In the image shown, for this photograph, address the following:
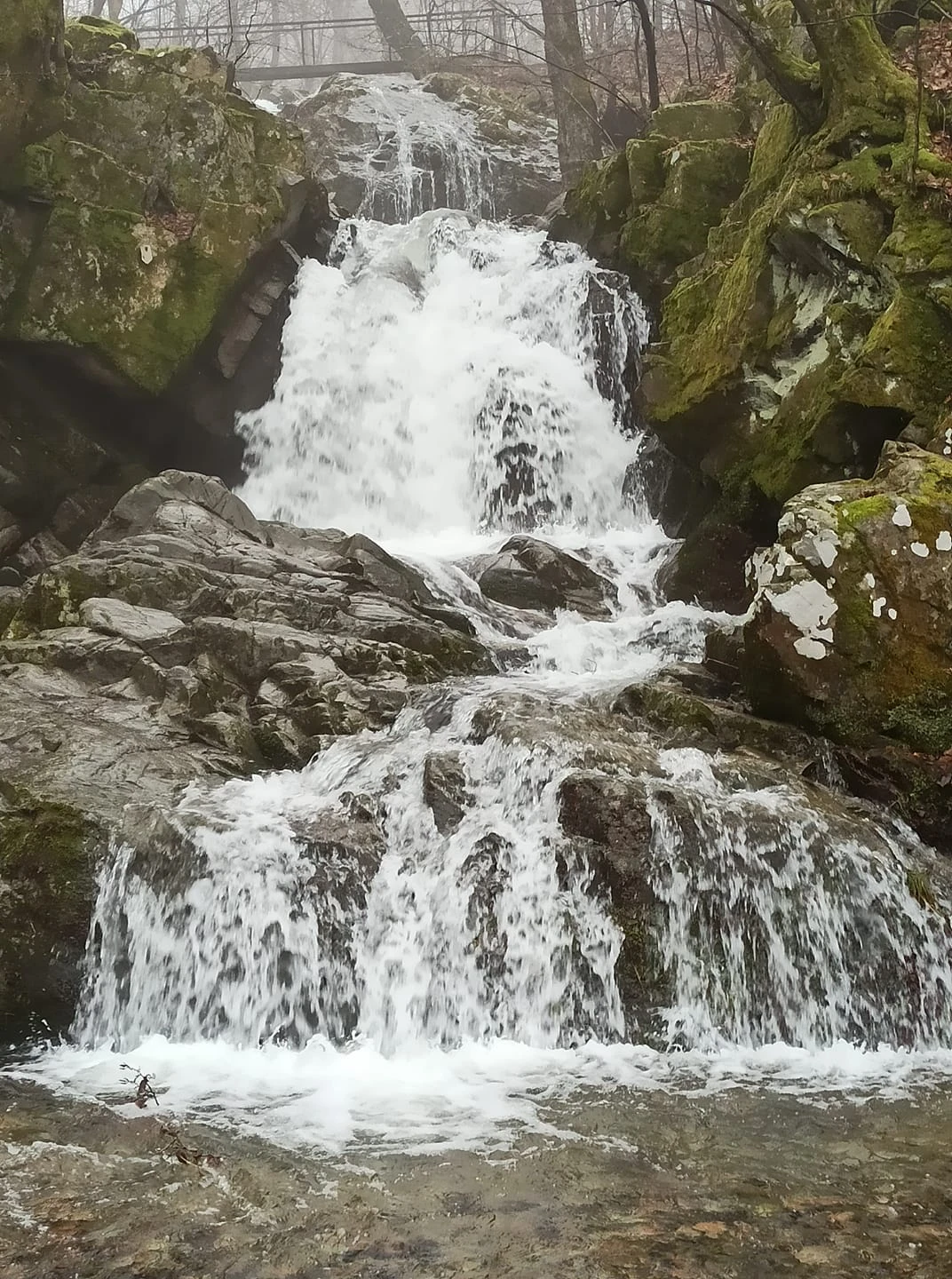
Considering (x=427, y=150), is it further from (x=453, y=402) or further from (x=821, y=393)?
(x=821, y=393)

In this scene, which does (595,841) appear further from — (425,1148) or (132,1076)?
(132,1076)

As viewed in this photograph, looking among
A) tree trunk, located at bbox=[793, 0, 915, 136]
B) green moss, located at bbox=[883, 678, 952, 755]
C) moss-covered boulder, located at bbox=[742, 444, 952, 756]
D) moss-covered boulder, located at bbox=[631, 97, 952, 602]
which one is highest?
tree trunk, located at bbox=[793, 0, 915, 136]

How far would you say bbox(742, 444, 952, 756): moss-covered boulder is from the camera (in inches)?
272

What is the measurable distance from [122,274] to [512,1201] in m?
13.7

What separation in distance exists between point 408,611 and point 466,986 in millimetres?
4607

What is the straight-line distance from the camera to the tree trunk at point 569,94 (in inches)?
763

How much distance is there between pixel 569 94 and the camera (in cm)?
1959

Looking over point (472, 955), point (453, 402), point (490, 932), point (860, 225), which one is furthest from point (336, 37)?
point (472, 955)

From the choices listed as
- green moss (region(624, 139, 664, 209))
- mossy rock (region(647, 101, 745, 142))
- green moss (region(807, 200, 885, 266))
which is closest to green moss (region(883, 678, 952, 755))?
green moss (region(807, 200, 885, 266))

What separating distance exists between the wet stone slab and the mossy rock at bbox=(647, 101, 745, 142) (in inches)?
640

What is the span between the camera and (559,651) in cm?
972

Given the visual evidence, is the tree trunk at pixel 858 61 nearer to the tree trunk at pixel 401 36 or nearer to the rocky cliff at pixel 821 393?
the rocky cliff at pixel 821 393

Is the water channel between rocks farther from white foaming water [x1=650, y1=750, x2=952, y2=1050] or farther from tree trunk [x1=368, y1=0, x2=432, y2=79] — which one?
tree trunk [x1=368, y1=0, x2=432, y2=79]

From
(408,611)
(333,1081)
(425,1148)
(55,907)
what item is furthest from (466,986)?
(408,611)
